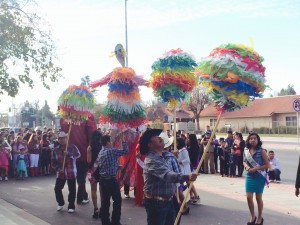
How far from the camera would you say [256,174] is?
7090mm

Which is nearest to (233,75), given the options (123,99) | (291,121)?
(123,99)

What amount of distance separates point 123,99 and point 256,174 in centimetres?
317

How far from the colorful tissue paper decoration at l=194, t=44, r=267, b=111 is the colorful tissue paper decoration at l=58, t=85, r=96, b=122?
3589mm

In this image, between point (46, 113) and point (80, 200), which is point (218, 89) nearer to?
point (80, 200)

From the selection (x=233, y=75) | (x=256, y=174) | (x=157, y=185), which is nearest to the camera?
(x=157, y=185)

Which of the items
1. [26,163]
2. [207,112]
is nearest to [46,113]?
[207,112]

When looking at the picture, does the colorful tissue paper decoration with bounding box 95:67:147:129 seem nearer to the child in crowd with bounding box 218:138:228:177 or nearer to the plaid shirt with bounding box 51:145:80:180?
the plaid shirt with bounding box 51:145:80:180

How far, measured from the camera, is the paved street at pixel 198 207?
25.3ft

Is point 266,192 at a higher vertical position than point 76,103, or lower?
lower

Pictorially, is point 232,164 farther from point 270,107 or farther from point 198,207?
point 270,107

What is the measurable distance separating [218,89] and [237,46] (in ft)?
2.29

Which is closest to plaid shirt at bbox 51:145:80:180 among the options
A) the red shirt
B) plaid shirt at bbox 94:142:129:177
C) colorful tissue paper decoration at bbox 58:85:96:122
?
colorful tissue paper decoration at bbox 58:85:96:122

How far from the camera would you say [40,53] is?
1257 cm

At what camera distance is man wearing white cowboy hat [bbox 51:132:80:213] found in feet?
27.8
